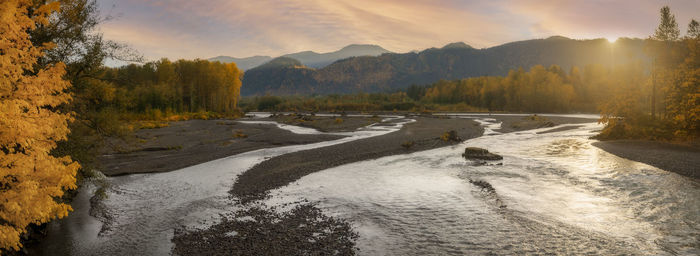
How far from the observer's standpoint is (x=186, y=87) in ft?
315

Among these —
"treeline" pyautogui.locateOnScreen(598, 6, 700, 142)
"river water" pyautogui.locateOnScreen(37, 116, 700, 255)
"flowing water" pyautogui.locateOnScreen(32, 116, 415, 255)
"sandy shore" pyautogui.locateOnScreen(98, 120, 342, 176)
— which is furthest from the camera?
"treeline" pyautogui.locateOnScreen(598, 6, 700, 142)

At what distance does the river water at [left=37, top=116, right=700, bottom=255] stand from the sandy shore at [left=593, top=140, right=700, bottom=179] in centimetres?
122

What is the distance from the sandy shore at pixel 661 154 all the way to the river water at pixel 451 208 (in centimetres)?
122

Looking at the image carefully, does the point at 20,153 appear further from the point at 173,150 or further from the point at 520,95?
the point at 520,95

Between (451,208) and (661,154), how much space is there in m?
22.5

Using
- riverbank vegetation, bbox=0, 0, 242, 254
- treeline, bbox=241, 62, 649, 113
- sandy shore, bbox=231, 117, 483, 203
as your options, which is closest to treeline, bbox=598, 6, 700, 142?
sandy shore, bbox=231, 117, 483, 203

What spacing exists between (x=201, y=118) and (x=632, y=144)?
7879 cm

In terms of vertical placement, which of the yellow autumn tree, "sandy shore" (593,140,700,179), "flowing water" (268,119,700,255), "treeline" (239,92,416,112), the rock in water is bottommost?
"flowing water" (268,119,700,255)

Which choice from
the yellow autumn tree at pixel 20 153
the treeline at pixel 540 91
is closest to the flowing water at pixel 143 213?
the yellow autumn tree at pixel 20 153

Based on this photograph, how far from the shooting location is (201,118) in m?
80.7

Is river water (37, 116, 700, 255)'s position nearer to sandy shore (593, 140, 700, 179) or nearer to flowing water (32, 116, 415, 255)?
flowing water (32, 116, 415, 255)

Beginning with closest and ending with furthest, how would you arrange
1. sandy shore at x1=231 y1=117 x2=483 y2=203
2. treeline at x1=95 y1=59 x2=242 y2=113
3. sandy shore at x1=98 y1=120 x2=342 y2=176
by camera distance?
1. sandy shore at x1=231 y1=117 x2=483 y2=203
2. sandy shore at x1=98 y1=120 x2=342 y2=176
3. treeline at x1=95 y1=59 x2=242 y2=113

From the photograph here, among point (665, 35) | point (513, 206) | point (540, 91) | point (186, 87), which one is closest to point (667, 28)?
point (665, 35)

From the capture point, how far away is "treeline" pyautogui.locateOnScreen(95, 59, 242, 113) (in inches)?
3076
